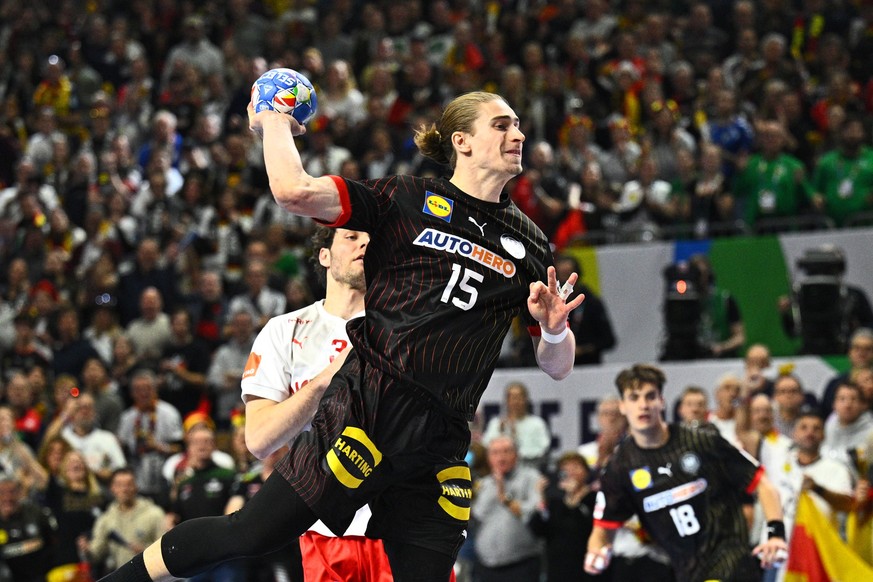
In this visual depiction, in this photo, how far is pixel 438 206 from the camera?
5691 mm

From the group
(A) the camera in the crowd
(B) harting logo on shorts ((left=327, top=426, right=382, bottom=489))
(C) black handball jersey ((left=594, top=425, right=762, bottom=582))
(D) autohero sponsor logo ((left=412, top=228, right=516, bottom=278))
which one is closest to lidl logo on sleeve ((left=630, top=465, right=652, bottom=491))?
(C) black handball jersey ((left=594, top=425, right=762, bottom=582))

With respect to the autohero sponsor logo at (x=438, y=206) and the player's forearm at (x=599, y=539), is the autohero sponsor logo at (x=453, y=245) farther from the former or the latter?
the player's forearm at (x=599, y=539)

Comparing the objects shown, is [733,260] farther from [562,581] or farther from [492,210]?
[492,210]

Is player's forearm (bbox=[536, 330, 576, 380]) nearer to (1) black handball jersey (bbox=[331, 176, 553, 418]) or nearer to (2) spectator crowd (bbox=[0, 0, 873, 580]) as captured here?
(1) black handball jersey (bbox=[331, 176, 553, 418])

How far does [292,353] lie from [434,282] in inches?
49.7

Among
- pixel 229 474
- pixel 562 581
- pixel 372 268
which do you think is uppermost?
pixel 372 268

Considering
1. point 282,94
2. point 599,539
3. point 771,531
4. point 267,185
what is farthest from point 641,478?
point 267,185

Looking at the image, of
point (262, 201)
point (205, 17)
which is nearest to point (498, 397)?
point (262, 201)

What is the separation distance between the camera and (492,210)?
19.0 feet

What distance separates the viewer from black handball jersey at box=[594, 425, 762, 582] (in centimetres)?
857

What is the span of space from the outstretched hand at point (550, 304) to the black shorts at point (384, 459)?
1.80ft

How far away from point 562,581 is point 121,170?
10115 millimetres

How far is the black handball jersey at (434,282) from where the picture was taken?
218 inches

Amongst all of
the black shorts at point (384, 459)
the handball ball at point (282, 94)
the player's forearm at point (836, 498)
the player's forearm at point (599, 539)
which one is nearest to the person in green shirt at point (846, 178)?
the player's forearm at point (836, 498)
